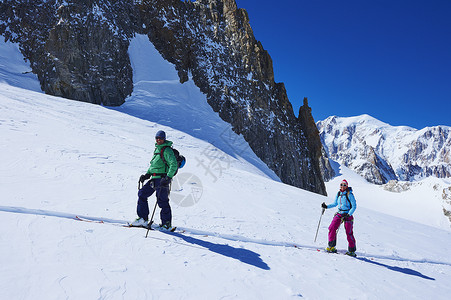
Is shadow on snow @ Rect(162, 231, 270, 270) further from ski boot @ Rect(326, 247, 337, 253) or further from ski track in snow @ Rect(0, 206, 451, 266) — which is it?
ski boot @ Rect(326, 247, 337, 253)

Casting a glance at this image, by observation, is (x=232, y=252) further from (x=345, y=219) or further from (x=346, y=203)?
(x=346, y=203)

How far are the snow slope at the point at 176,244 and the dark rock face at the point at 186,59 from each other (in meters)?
24.8

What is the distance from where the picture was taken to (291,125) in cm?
4794

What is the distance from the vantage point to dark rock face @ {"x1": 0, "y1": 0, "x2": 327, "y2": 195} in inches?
1216

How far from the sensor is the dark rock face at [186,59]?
3089cm

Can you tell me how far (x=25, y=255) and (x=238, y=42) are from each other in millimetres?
49154

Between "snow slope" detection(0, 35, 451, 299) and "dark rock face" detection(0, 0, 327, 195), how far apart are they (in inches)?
978

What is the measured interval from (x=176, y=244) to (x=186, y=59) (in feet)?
142

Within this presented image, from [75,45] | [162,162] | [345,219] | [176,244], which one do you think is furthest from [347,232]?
[75,45]

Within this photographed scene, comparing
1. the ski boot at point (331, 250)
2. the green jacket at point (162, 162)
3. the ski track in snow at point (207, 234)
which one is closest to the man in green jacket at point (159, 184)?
the green jacket at point (162, 162)

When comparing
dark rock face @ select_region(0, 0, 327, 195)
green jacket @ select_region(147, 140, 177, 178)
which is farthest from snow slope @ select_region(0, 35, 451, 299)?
dark rock face @ select_region(0, 0, 327, 195)

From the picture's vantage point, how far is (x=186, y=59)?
4325 centimetres

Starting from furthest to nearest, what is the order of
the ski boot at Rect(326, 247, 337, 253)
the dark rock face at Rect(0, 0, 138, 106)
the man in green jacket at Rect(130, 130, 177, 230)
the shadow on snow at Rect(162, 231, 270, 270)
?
the dark rock face at Rect(0, 0, 138, 106)
the ski boot at Rect(326, 247, 337, 253)
the man in green jacket at Rect(130, 130, 177, 230)
the shadow on snow at Rect(162, 231, 270, 270)

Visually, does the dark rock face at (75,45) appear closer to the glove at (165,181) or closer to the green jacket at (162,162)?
the green jacket at (162,162)
